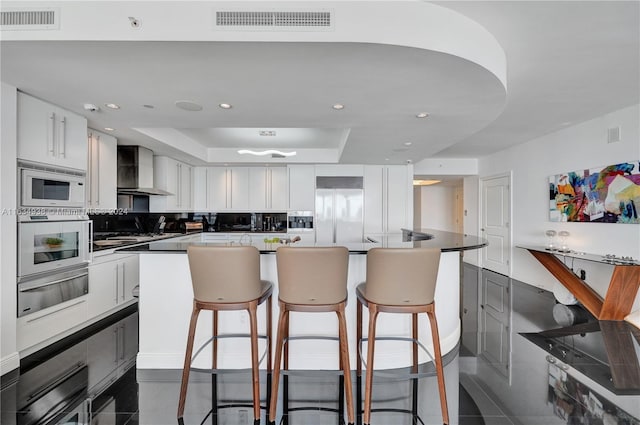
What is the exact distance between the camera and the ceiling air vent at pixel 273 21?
163 centimetres

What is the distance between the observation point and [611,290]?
3.36 m

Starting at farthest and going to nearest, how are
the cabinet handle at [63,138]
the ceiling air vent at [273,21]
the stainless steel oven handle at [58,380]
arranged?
the cabinet handle at [63,138], the stainless steel oven handle at [58,380], the ceiling air vent at [273,21]

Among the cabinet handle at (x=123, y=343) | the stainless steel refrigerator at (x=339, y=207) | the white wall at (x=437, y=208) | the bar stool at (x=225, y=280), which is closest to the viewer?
the bar stool at (x=225, y=280)

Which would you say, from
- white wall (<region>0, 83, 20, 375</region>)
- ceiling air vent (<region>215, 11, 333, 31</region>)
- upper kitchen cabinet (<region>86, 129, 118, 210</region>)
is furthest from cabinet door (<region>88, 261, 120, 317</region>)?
ceiling air vent (<region>215, 11, 333, 31</region>)

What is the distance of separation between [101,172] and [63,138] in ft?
2.85

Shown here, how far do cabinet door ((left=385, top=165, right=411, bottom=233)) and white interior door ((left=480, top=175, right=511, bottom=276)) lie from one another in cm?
171

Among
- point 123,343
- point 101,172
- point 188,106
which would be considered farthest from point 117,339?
point 188,106

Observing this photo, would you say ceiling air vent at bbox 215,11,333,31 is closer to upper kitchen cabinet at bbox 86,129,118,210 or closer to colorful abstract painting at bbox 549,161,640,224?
upper kitchen cabinet at bbox 86,129,118,210

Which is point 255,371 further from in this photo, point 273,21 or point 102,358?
point 273,21

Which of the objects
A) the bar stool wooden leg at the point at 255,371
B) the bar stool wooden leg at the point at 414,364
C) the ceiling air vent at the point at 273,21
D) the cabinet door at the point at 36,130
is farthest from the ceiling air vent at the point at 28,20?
the bar stool wooden leg at the point at 414,364

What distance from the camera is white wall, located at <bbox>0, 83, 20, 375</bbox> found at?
231cm

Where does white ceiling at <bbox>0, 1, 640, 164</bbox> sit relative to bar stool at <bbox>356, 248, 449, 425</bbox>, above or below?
above

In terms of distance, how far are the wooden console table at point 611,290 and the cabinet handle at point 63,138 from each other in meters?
5.55

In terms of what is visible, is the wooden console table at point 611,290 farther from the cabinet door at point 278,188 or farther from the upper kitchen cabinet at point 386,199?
the cabinet door at point 278,188
